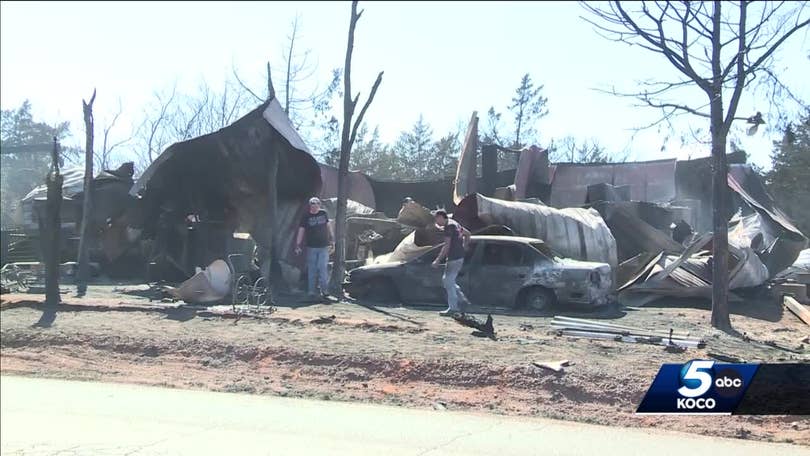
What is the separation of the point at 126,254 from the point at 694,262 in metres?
14.3

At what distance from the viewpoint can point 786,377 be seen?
5.18 m

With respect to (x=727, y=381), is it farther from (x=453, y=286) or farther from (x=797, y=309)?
(x=797, y=309)

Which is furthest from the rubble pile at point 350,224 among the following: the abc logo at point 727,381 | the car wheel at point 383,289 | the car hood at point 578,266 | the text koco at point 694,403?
the abc logo at point 727,381

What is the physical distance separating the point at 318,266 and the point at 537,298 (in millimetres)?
4351

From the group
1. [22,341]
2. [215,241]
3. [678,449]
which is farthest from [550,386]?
[215,241]

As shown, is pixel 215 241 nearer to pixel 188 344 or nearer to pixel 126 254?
pixel 126 254

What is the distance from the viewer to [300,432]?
6281 mm

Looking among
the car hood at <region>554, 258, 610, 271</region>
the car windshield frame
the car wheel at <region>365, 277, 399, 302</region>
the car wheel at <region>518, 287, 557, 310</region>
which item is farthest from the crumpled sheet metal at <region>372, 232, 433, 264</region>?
the car hood at <region>554, 258, 610, 271</region>

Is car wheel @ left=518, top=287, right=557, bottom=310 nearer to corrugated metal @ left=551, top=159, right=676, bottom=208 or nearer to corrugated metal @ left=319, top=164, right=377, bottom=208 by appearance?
corrugated metal @ left=551, top=159, right=676, bottom=208

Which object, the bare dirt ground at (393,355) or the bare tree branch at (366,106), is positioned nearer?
the bare dirt ground at (393,355)

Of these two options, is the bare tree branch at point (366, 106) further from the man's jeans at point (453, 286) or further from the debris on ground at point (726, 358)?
the debris on ground at point (726, 358)

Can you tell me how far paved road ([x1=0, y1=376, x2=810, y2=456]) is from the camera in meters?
5.76

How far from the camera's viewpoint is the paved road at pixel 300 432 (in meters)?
5.76

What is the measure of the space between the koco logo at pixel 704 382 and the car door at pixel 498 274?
7670mm
